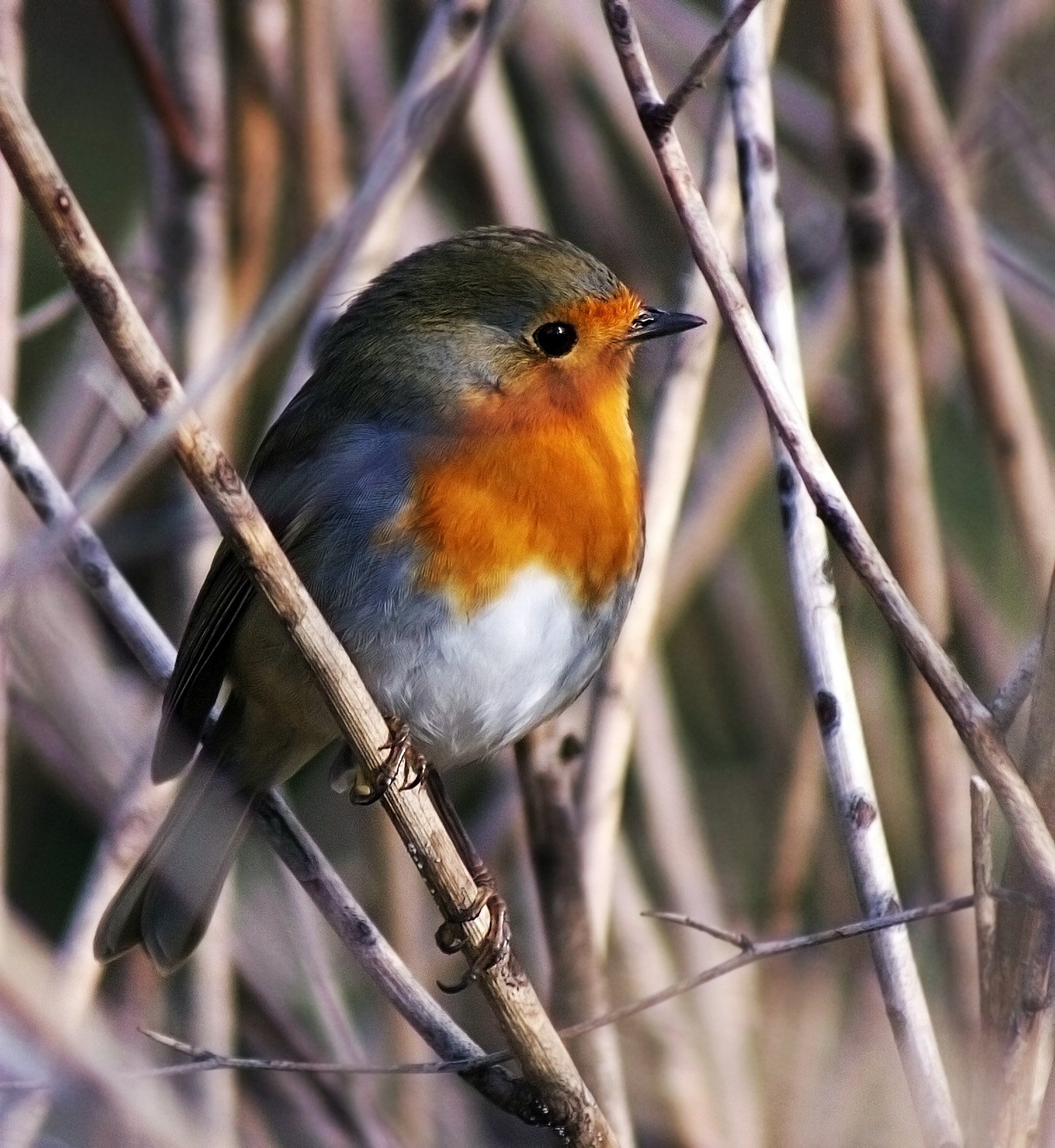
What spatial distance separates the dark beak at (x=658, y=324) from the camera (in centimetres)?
224

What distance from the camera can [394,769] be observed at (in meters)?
1.88

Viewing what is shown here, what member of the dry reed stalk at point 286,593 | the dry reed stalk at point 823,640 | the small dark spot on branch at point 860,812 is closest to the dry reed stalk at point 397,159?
the dry reed stalk at point 823,640

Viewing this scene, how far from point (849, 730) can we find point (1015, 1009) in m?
0.37

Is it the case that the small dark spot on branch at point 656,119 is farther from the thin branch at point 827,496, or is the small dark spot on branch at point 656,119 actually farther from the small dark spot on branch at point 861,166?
the small dark spot on branch at point 861,166

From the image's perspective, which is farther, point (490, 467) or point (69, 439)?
point (69, 439)

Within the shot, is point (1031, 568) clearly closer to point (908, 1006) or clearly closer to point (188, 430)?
point (908, 1006)

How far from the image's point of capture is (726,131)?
2.26 m

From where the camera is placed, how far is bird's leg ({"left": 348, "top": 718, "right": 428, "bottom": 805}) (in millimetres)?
1766

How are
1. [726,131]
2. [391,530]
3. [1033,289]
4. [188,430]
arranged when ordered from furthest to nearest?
1. [1033,289]
2. [726,131]
3. [391,530]
4. [188,430]

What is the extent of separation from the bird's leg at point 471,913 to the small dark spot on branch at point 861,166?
1.12 m

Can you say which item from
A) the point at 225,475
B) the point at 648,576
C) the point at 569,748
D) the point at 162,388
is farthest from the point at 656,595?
the point at 162,388

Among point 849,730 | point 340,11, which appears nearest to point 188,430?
point 849,730

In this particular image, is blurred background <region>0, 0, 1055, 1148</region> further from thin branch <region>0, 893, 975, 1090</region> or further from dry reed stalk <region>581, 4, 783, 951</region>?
thin branch <region>0, 893, 975, 1090</region>

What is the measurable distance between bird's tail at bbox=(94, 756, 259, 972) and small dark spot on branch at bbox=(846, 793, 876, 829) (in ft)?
2.95
